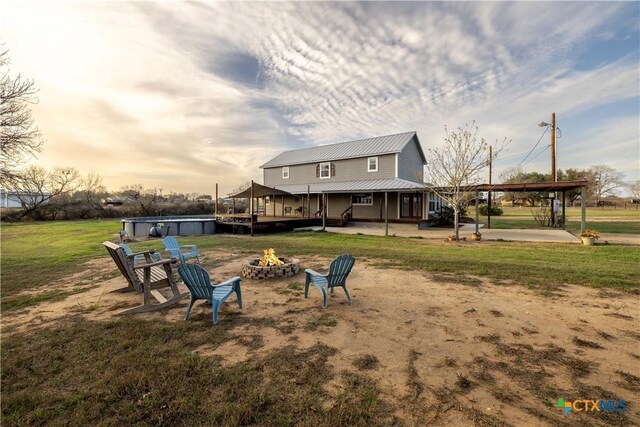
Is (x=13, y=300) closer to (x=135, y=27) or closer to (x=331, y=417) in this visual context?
(x=331, y=417)

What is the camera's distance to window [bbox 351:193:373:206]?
22328 mm

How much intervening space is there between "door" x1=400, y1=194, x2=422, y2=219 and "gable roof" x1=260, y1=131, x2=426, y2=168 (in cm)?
360

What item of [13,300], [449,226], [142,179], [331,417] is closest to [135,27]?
[13,300]

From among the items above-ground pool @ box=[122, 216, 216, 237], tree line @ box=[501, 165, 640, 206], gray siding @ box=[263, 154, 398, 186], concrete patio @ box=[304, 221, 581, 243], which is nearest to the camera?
concrete patio @ box=[304, 221, 581, 243]

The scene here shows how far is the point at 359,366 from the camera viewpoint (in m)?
2.97

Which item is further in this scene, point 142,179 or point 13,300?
point 142,179

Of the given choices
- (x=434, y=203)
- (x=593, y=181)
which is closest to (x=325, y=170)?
(x=434, y=203)

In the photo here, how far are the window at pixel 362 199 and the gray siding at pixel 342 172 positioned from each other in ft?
4.44

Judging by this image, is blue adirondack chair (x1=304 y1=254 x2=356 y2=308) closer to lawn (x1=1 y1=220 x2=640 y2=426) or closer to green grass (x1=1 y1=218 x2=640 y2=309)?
lawn (x1=1 y1=220 x2=640 y2=426)

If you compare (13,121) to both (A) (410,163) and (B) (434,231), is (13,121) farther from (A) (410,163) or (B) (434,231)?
(A) (410,163)

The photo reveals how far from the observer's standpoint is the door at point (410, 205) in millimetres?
21062

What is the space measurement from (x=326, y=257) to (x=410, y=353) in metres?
5.87

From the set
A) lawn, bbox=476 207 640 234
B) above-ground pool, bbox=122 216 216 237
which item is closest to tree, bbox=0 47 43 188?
above-ground pool, bbox=122 216 216 237

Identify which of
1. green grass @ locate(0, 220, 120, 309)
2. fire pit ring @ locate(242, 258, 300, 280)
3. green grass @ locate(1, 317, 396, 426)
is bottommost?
green grass @ locate(1, 317, 396, 426)
